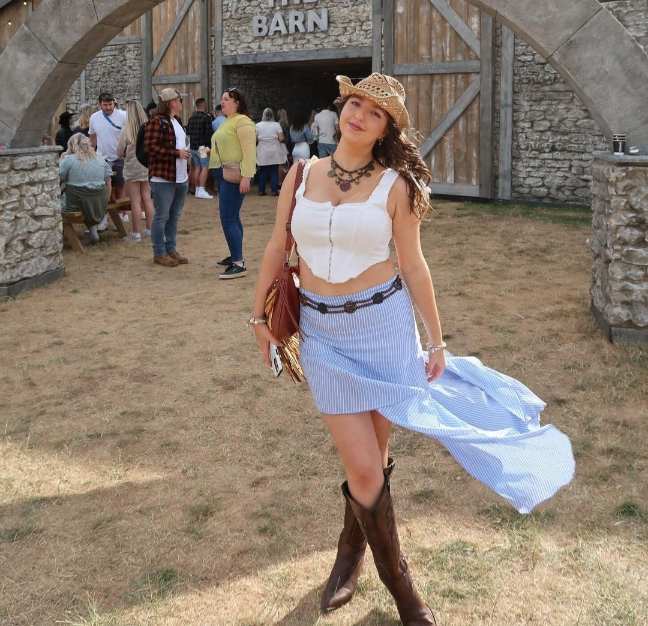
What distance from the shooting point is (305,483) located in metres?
3.67

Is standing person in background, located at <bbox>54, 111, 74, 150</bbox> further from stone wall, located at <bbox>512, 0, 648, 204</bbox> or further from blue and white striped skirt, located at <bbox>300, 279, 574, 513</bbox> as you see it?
blue and white striped skirt, located at <bbox>300, 279, 574, 513</bbox>

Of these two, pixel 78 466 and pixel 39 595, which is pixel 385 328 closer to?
pixel 39 595

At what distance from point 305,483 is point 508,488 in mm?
1428

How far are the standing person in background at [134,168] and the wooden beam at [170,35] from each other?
681 centimetres

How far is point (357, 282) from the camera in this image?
2537mm

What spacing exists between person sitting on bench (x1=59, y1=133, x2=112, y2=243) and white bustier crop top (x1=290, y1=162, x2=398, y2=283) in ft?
22.4

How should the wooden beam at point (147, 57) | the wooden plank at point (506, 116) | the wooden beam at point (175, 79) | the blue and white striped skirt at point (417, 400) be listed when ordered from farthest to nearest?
the wooden beam at point (147, 57) → the wooden beam at point (175, 79) → the wooden plank at point (506, 116) → the blue and white striped skirt at point (417, 400)

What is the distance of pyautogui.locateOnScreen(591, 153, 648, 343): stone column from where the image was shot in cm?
525

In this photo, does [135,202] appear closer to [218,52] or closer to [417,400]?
[218,52]

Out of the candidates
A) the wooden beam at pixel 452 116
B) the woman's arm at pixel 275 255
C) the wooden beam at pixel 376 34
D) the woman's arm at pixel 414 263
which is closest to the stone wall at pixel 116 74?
the wooden beam at pixel 376 34

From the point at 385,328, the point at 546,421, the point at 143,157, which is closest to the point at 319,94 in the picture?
the point at 143,157

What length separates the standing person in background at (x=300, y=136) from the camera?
14469 mm

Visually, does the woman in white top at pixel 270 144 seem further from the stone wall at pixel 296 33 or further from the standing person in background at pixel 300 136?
the stone wall at pixel 296 33

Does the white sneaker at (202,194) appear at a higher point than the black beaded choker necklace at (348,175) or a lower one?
higher
